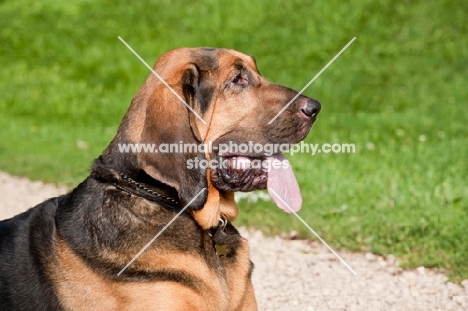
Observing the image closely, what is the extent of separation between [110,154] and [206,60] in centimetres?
88

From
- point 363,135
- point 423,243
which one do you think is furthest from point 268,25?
point 423,243

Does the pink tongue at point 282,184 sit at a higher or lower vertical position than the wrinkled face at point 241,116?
lower

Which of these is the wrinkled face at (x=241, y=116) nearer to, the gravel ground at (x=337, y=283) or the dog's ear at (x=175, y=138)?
the dog's ear at (x=175, y=138)

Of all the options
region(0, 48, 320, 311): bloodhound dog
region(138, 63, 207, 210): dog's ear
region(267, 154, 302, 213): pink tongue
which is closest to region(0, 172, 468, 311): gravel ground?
region(267, 154, 302, 213): pink tongue

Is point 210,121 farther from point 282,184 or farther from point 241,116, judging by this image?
point 282,184

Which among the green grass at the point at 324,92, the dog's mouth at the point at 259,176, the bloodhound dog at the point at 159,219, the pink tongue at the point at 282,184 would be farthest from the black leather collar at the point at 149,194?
the green grass at the point at 324,92

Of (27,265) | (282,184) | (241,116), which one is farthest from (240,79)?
(27,265)

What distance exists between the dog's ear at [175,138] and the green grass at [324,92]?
3.29 metres

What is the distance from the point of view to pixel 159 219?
15.8 ft

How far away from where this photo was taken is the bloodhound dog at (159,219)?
15.5 feet

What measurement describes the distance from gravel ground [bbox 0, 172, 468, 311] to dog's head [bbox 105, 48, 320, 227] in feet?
5.68

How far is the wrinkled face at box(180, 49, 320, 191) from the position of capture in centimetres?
510

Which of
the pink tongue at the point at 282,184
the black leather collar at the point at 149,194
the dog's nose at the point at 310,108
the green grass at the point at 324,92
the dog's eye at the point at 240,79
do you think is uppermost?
the dog's eye at the point at 240,79

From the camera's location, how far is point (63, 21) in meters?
23.7
